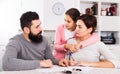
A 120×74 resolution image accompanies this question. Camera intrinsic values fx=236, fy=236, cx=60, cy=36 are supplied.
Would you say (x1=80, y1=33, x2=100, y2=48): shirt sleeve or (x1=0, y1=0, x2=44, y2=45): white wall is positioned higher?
(x1=0, y1=0, x2=44, y2=45): white wall

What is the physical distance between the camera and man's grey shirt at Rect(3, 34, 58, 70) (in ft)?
7.07

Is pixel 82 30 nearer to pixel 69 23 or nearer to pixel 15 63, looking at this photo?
pixel 69 23

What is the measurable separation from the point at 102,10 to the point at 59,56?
3.27 m

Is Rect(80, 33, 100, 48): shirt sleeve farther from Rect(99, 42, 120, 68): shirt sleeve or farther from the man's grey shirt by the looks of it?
the man's grey shirt

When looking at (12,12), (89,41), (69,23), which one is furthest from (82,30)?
(12,12)

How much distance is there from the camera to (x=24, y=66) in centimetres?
214

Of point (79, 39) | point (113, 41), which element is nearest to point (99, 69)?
point (79, 39)

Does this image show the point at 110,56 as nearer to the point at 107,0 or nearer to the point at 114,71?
the point at 114,71

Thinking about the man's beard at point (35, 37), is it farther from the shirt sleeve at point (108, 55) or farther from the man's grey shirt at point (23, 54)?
the shirt sleeve at point (108, 55)

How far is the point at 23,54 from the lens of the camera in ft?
7.87

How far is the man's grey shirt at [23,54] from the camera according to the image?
2.15 m

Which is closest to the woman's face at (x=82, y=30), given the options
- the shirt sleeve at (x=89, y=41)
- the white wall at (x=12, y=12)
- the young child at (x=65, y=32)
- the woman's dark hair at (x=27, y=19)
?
the shirt sleeve at (x=89, y=41)

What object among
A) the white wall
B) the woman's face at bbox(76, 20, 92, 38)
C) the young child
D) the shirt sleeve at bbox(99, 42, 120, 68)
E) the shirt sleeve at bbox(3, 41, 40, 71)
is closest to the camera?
the shirt sleeve at bbox(3, 41, 40, 71)

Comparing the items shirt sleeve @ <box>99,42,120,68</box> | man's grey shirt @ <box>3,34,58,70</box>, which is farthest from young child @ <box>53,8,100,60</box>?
shirt sleeve @ <box>99,42,120,68</box>
